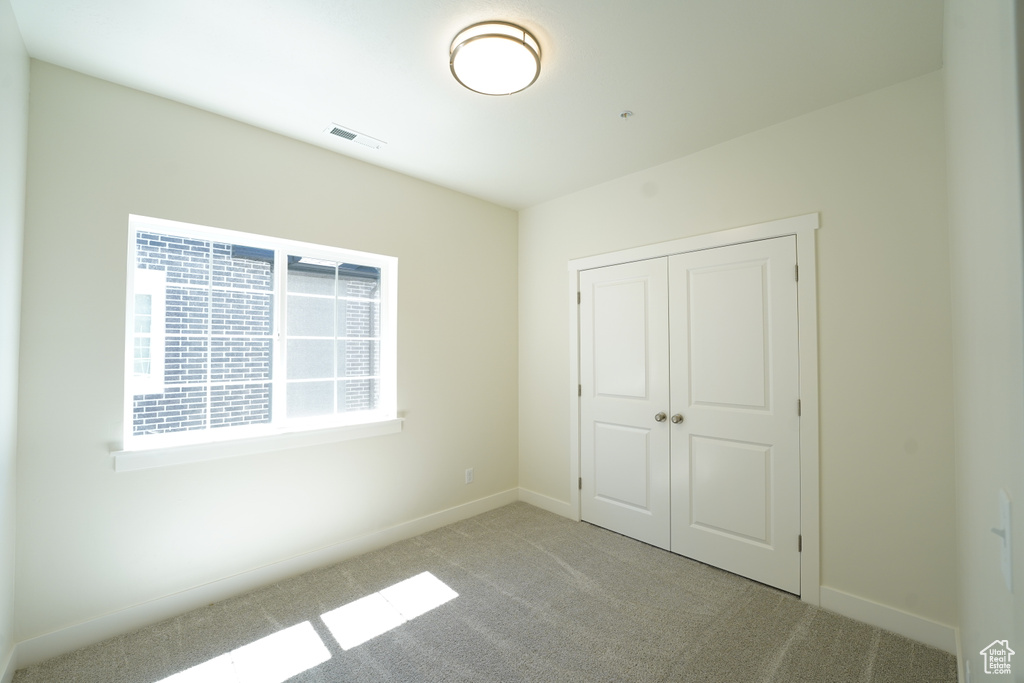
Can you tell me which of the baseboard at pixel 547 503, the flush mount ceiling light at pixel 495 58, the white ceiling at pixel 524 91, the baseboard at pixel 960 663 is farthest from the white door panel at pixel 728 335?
the flush mount ceiling light at pixel 495 58

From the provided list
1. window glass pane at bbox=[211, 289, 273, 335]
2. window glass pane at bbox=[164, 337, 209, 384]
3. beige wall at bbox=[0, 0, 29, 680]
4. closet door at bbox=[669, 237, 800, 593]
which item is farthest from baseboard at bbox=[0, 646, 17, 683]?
closet door at bbox=[669, 237, 800, 593]

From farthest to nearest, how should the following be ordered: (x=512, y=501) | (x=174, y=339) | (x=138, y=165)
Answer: (x=512, y=501) < (x=174, y=339) < (x=138, y=165)

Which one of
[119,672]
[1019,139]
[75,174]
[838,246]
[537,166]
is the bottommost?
[119,672]

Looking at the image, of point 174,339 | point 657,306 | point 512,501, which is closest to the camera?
point 174,339

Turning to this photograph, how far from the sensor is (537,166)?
3.21m

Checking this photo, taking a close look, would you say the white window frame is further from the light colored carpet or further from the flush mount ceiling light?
the flush mount ceiling light

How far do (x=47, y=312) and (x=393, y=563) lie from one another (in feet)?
7.61

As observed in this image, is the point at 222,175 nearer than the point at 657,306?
Yes

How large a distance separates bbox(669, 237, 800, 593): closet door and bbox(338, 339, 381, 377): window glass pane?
7.26 feet

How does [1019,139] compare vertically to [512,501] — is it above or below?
above

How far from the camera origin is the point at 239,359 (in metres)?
2.71

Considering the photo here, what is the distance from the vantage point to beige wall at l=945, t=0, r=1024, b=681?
646 mm

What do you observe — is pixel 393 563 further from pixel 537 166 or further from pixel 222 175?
pixel 537 166

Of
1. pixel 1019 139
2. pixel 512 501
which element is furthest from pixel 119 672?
pixel 1019 139
